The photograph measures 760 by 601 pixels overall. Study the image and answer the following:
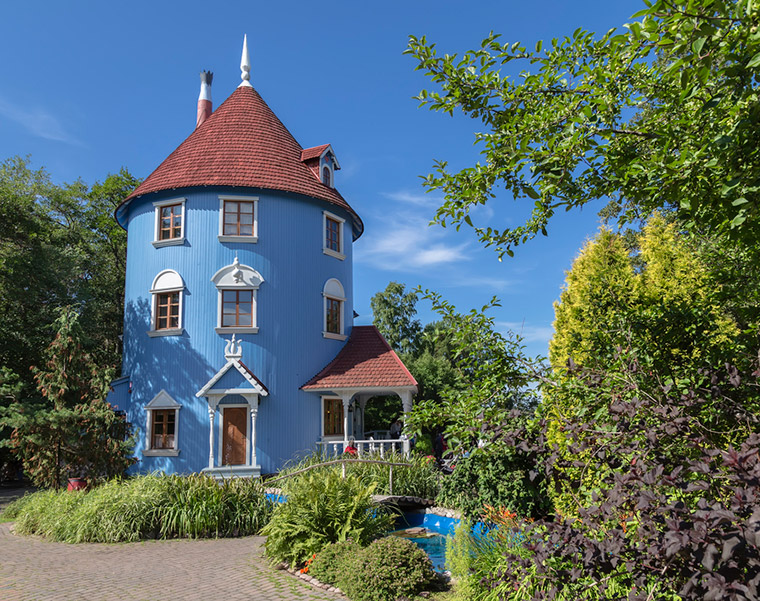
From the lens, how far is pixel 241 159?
2119cm

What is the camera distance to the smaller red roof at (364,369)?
19984mm

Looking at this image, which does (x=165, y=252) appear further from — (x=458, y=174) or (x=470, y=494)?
(x=458, y=174)

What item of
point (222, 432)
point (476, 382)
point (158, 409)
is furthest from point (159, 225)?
point (476, 382)

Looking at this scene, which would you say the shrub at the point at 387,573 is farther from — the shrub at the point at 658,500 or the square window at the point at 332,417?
the square window at the point at 332,417

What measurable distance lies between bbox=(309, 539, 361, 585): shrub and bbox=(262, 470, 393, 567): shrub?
0.23 m

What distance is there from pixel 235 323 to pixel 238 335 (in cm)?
44

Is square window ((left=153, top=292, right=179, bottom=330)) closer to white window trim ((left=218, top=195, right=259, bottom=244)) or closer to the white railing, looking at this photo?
white window trim ((left=218, top=195, right=259, bottom=244))

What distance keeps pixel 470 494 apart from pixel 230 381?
11000 millimetres

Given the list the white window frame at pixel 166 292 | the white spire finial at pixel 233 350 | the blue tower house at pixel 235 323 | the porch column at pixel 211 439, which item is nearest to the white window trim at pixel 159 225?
the blue tower house at pixel 235 323

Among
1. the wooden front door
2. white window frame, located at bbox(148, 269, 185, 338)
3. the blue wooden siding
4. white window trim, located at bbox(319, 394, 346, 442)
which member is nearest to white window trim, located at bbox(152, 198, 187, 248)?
the blue wooden siding

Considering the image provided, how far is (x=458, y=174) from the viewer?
177 inches

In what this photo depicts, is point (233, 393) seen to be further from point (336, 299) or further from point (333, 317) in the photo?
point (336, 299)

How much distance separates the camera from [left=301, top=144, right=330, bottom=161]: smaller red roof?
2280 cm

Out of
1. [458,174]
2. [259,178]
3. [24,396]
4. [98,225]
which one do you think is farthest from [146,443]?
[458,174]
